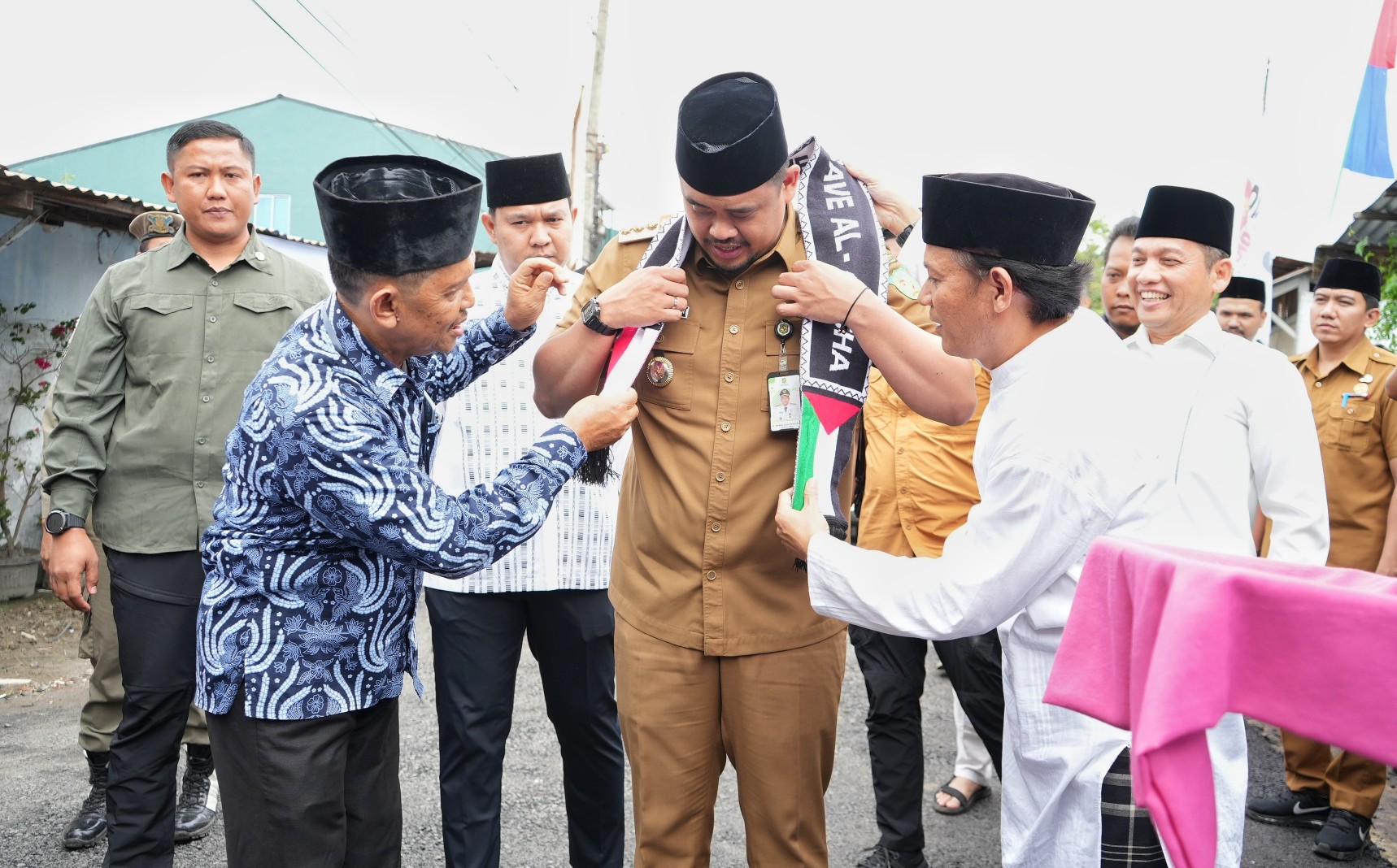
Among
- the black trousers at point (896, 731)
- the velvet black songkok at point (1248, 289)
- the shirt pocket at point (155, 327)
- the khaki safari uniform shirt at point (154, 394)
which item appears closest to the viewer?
the khaki safari uniform shirt at point (154, 394)

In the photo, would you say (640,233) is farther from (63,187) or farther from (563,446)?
(63,187)

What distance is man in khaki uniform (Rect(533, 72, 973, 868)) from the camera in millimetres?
2566

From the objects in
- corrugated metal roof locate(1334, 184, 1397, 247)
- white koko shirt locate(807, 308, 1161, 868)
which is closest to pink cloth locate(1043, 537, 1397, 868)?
white koko shirt locate(807, 308, 1161, 868)

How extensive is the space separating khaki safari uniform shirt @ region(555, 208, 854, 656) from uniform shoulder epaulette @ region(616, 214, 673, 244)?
0.62ft

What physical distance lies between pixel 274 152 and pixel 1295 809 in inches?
883

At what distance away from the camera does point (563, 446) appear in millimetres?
2334

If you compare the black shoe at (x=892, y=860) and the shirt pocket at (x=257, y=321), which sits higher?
the shirt pocket at (x=257, y=321)

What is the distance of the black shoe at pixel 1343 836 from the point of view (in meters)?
4.24

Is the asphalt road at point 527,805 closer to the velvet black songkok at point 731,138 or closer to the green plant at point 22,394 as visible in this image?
the velvet black songkok at point 731,138

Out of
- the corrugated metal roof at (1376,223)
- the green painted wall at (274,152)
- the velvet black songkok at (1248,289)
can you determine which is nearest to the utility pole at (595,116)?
the green painted wall at (274,152)

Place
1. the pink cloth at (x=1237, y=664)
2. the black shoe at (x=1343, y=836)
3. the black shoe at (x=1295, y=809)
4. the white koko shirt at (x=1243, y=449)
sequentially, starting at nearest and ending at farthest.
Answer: the pink cloth at (x=1237, y=664) → the white koko shirt at (x=1243, y=449) → the black shoe at (x=1343, y=836) → the black shoe at (x=1295, y=809)

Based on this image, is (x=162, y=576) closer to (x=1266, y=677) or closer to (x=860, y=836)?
(x=860, y=836)

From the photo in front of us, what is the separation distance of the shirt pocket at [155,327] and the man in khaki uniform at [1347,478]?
4267 millimetres

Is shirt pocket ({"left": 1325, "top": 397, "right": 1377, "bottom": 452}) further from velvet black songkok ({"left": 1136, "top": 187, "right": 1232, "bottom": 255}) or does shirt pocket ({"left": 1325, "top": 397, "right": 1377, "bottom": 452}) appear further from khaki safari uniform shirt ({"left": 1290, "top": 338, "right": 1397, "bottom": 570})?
velvet black songkok ({"left": 1136, "top": 187, "right": 1232, "bottom": 255})
